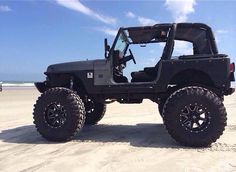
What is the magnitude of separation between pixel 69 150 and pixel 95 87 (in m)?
1.66

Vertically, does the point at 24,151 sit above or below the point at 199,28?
below

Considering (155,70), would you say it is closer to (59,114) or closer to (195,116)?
(195,116)

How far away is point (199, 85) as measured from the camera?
7.28 meters

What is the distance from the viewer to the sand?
5271 mm

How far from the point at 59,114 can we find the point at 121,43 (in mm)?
1980

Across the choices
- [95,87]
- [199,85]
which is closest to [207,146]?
[199,85]

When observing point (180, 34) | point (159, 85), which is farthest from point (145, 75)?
point (180, 34)

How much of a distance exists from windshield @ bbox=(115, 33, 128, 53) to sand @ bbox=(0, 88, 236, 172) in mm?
1753

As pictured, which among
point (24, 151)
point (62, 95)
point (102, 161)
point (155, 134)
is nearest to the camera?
point (102, 161)

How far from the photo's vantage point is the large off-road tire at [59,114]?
7.29 metres

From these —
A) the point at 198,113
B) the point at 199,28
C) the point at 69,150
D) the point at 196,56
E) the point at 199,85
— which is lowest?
the point at 69,150

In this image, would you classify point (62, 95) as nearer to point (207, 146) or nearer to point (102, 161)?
point (102, 161)

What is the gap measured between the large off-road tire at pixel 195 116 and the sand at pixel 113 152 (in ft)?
0.64

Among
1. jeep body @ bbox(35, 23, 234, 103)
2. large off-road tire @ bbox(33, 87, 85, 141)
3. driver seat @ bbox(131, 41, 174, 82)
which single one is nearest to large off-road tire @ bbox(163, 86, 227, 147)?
jeep body @ bbox(35, 23, 234, 103)
